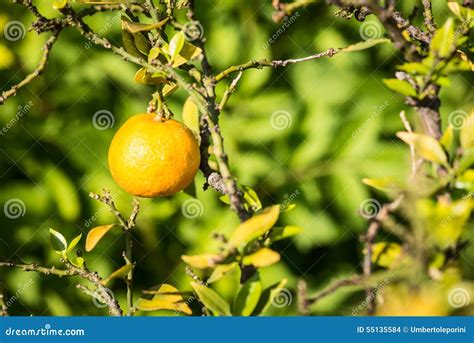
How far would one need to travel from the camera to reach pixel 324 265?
1188mm

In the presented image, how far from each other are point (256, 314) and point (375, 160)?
0.50 meters

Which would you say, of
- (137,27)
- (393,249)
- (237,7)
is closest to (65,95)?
(237,7)

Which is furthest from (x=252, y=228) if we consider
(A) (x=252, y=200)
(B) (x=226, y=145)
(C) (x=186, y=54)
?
(B) (x=226, y=145)

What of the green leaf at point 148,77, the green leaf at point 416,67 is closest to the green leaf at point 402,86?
the green leaf at point 416,67

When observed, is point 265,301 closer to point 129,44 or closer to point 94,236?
point 94,236

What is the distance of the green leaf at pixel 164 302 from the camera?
0.76 m

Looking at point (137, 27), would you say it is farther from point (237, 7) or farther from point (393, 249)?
point (237, 7)

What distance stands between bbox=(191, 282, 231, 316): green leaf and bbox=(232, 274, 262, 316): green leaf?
1 centimetres

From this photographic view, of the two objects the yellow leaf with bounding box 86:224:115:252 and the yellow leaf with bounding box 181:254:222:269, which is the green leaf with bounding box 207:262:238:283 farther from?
the yellow leaf with bounding box 86:224:115:252

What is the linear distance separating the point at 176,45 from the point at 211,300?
0.28m

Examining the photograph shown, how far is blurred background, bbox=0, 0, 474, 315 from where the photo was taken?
44.4 inches

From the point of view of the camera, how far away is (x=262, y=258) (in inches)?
24.9

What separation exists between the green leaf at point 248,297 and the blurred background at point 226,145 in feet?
1.41

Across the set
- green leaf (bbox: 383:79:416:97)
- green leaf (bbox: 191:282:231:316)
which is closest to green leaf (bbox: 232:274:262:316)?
green leaf (bbox: 191:282:231:316)
